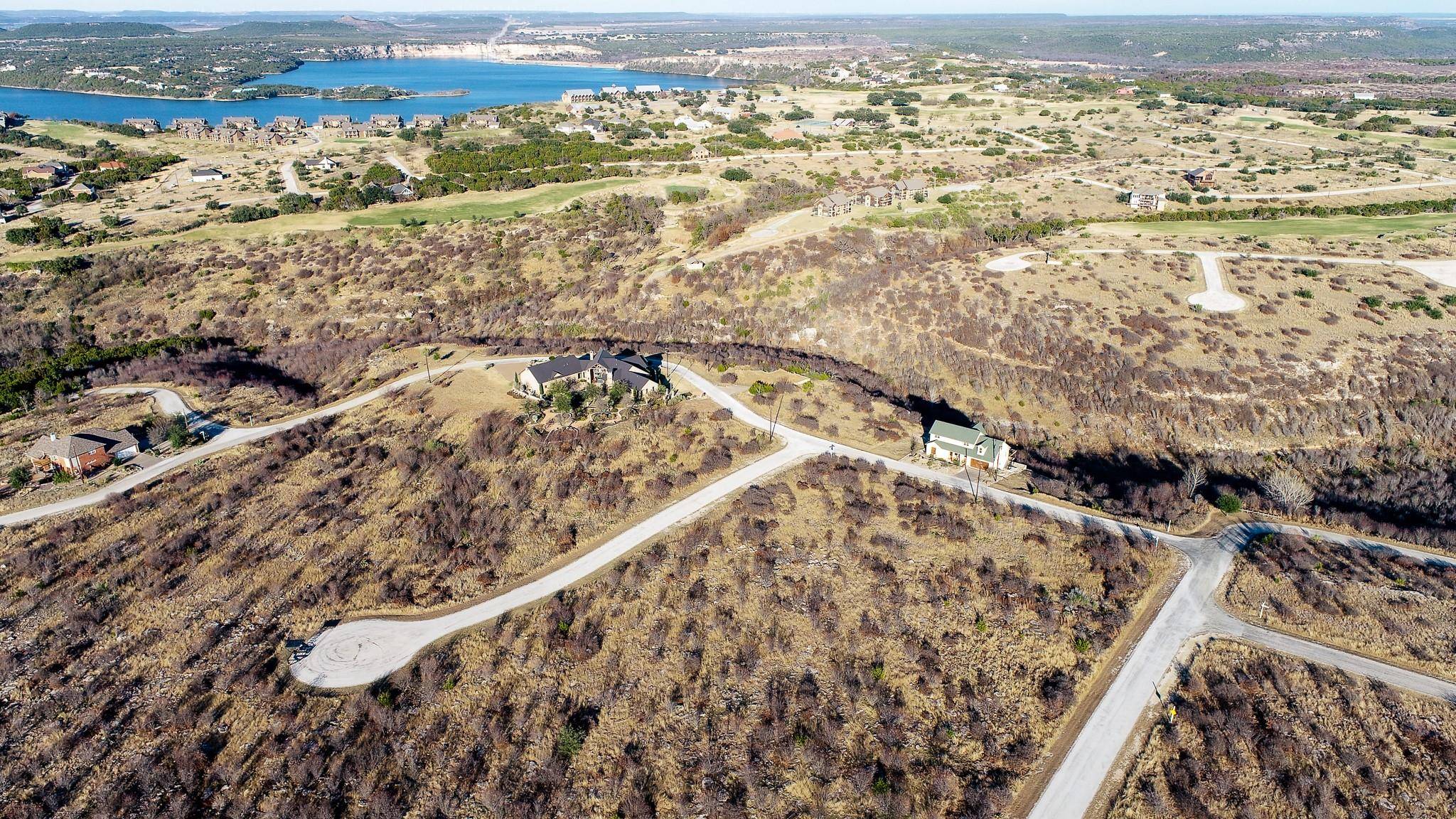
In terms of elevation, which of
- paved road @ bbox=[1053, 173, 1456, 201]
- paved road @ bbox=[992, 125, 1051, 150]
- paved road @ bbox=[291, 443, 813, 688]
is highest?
paved road @ bbox=[992, 125, 1051, 150]

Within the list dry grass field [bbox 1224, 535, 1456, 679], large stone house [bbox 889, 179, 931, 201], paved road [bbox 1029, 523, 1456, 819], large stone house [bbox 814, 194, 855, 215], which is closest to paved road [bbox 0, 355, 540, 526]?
large stone house [bbox 814, 194, 855, 215]

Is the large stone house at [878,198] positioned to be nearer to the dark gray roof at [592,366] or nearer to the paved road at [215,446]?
the dark gray roof at [592,366]

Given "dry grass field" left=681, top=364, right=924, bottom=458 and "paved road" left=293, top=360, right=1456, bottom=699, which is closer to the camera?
"paved road" left=293, top=360, right=1456, bottom=699

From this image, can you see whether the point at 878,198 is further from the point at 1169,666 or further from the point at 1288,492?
the point at 1169,666

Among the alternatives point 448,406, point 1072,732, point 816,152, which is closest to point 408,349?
point 448,406

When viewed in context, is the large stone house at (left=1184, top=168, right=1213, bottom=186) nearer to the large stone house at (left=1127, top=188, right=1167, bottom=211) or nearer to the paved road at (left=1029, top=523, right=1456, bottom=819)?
the large stone house at (left=1127, top=188, right=1167, bottom=211)

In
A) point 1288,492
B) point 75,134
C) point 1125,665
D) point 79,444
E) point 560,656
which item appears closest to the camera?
point 1125,665

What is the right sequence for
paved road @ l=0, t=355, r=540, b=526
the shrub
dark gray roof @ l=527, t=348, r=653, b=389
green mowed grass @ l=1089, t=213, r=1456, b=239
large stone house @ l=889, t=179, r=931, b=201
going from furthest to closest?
large stone house @ l=889, t=179, r=931, b=201 → green mowed grass @ l=1089, t=213, r=1456, b=239 → dark gray roof @ l=527, t=348, r=653, b=389 → paved road @ l=0, t=355, r=540, b=526 → the shrub

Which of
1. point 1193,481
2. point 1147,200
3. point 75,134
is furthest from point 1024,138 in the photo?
point 75,134
